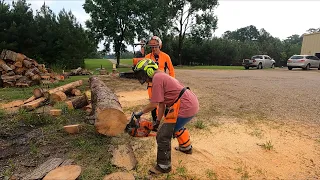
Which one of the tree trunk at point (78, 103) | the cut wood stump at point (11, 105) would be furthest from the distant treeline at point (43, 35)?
the tree trunk at point (78, 103)

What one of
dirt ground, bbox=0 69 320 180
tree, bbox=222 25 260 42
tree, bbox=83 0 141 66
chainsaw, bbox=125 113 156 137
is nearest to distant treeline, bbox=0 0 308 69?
tree, bbox=83 0 141 66

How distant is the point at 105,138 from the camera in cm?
458

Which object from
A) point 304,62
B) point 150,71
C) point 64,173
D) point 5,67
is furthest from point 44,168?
point 304,62

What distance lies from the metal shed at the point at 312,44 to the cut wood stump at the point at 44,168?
31.2 metres

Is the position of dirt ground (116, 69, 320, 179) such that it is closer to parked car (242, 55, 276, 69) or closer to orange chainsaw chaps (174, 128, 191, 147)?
orange chainsaw chaps (174, 128, 191, 147)

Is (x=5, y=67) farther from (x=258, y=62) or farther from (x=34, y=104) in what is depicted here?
(x=258, y=62)

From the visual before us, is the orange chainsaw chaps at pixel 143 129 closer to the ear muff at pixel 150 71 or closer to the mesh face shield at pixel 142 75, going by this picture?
the mesh face shield at pixel 142 75

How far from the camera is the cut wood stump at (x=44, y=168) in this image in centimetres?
322

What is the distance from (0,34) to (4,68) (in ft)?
27.7

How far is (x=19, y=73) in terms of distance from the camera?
485 inches

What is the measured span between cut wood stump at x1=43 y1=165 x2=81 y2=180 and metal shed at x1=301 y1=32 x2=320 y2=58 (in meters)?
31.3

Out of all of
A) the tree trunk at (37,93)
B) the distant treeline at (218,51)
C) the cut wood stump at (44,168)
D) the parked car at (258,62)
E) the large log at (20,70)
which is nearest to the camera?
the cut wood stump at (44,168)

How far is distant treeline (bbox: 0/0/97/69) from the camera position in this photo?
1903 cm

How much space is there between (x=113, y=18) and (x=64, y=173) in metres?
24.0
